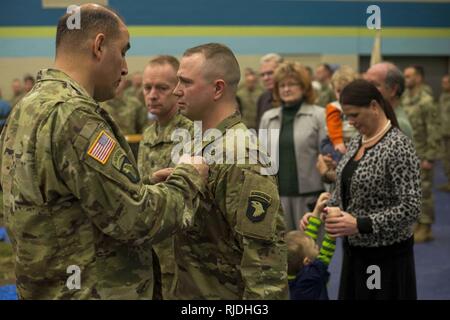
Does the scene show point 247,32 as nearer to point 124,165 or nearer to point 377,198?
point 377,198

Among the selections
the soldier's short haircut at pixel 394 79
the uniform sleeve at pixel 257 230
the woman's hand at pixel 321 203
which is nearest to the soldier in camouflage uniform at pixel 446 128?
the soldier's short haircut at pixel 394 79

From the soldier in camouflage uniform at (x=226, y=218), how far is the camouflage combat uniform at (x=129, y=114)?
16.8 ft

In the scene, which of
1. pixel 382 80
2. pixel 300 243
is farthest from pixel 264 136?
pixel 300 243

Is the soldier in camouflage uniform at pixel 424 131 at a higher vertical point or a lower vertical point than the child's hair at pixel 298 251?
higher

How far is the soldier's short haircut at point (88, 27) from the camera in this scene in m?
1.46

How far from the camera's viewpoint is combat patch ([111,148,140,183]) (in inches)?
53.7

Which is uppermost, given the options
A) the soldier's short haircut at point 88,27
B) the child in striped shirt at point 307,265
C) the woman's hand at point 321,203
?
the soldier's short haircut at point 88,27

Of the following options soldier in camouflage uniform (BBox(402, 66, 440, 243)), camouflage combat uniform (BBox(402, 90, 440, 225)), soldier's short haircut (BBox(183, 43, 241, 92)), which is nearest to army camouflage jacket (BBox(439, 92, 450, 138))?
soldier in camouflage uniform (BBox(402, 66, 440, 243))

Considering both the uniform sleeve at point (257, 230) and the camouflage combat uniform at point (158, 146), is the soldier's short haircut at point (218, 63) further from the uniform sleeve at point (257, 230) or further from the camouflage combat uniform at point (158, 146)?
the camouflage combat uniform at point (158, 146)

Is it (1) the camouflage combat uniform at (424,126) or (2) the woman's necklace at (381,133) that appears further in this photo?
(1) the camouflage combat uniform at (424,126)

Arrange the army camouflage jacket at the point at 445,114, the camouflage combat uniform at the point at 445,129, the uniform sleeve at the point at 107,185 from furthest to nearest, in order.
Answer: the army camouflage jacket at the point at 445,114, the camouflage combat uniform at the point at 445,129, the uniform sleeve at the point at 107,185

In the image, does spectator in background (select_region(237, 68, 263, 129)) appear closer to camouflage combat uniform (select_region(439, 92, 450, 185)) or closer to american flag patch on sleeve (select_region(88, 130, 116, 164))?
camouflage combat uniform (select_region(439, 92, 450, 185))

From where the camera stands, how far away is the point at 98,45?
4.82 ft

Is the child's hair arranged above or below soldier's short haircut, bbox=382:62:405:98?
below
